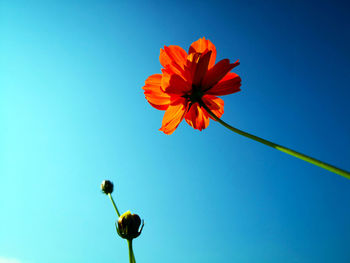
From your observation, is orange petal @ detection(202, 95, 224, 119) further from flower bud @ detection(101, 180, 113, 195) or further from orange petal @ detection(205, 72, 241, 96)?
flower bud @ detection(101, 180, 113, 195)

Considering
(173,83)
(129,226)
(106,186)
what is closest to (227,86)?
(173,83)

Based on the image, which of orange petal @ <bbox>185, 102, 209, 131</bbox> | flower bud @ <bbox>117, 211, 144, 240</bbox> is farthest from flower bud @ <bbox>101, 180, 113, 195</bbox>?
orange petal @ <bbox>185, 102, 209, 131</bbox>

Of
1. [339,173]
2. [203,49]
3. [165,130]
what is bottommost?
[339,173]

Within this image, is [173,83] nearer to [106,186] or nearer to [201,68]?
[201,68]

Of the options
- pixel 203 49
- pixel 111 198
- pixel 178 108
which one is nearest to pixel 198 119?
pixel 178 108

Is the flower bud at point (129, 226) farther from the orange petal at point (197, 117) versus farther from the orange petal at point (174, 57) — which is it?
the orange petal at point (174, 57)

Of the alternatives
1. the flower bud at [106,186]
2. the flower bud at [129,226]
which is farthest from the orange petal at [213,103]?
the flower bud at [106,186]

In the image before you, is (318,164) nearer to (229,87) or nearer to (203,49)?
(229,87)
